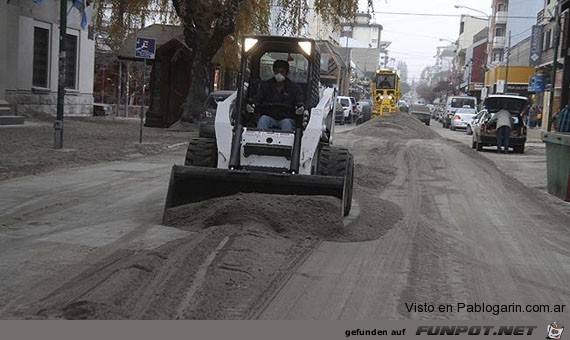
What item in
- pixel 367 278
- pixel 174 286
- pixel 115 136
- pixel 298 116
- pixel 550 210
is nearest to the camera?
pixel 174 286

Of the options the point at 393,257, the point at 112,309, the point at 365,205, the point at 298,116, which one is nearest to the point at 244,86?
the point at 298,116

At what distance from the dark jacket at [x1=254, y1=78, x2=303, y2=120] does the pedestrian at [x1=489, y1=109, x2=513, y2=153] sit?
660 inches

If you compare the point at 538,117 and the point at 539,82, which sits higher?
the point at 539,82

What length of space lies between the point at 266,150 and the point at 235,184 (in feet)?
2.49

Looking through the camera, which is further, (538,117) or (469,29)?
(469,29)

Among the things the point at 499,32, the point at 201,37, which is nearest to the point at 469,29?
the point at 499,32

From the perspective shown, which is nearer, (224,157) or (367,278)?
(367,278)

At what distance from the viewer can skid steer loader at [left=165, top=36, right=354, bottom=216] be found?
29.3 ft

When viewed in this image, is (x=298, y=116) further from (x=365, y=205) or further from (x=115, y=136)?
(x=115, y=136)

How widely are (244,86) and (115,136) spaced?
528 inches

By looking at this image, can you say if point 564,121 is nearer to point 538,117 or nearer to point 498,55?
point 538,117

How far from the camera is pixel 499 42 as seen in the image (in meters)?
93.1

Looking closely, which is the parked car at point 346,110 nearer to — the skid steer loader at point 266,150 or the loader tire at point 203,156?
the skid steer loader at point 266,150

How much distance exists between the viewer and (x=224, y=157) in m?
9.55
